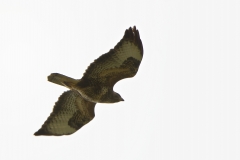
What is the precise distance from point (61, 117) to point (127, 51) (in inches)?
107

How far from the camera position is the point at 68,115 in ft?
41.4

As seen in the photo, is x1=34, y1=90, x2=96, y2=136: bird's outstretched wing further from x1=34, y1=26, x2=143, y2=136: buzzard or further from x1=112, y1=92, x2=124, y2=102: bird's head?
x1=112, y1=92, x2=124, y2=102: bird's head

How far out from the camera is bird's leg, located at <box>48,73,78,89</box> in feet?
36.8

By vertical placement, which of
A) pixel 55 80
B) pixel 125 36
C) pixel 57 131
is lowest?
pixel 57 131

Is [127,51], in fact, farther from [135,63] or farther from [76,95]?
[76,95]

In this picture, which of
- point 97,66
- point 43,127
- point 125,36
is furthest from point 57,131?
point 125,36

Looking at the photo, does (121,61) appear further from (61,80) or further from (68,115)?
(68,115)

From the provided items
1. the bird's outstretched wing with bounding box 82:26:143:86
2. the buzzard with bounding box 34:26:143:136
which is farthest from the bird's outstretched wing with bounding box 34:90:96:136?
the bird's outstretched wing with bounding box 82:26:143:86

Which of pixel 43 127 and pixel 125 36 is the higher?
pixel 125 36

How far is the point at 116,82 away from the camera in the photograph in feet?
37.7

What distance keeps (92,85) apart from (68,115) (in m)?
1.54

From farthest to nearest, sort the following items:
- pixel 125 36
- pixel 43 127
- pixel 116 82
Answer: pixel 43 127
pixel 116 82
pixel 125 36

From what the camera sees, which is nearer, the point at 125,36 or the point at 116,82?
the point at 125,36

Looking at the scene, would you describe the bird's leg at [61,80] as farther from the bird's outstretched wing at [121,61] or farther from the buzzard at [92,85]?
the bird's outstretched wing at [121,61]
